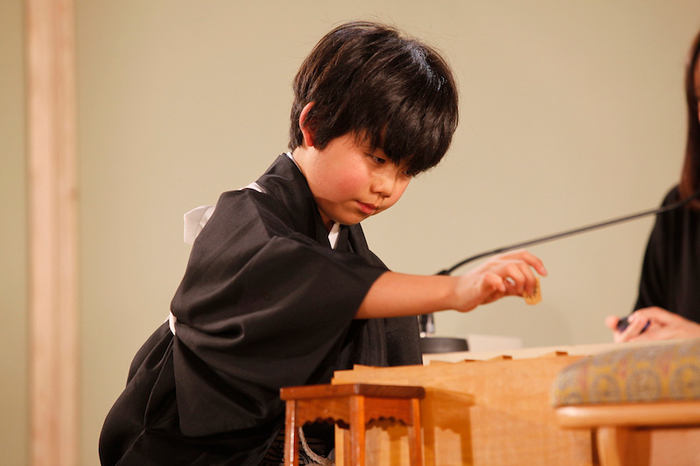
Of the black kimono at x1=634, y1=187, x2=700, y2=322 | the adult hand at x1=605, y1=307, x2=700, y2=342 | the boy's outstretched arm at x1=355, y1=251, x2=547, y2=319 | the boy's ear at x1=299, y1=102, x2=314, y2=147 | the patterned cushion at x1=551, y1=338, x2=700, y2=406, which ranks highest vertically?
the boy's ear at x1=299, y1=102, x2=314, y2=147

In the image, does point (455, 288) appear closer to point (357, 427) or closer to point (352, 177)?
point (357, 427)

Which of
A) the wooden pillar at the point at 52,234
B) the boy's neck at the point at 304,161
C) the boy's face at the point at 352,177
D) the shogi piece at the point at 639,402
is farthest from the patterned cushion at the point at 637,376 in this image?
the wooden pillar at the point at 52,234

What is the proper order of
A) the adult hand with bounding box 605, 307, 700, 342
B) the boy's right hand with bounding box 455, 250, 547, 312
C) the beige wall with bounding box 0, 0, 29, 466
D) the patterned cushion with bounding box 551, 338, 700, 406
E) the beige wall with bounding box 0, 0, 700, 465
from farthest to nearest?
the beige wall with bounding box 0, 0, 29, 466
the beige wall with bounding box 0, 0, 700, 465
the adult hand with bounding box 605, 307, 700, 342
the boy's right hand with bounding box 455, 250, 547, 312
the patterned cushion with bounding box 551, 338, 700, 406

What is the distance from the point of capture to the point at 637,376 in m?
0.60

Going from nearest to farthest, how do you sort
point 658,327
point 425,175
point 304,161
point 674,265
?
point 304,161 < point 658,327 < point 674,265 < point 425,175

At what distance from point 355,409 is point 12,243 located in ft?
6.64

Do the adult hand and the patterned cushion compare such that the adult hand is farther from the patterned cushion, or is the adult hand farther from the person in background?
the patterned cushion

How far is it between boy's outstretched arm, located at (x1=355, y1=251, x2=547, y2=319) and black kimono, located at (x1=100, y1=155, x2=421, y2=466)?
0.02 metres

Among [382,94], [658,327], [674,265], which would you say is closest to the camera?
[382,94]

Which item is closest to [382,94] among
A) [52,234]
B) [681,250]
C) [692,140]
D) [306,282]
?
[306,282]

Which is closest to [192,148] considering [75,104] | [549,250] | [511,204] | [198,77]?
[198,77]

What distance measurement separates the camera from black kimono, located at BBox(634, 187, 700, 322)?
5.76 ft

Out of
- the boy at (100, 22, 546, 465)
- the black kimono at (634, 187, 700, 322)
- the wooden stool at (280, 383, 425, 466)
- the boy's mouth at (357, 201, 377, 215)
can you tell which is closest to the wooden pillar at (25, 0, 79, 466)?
the boy at (100, 22, 546, 465)

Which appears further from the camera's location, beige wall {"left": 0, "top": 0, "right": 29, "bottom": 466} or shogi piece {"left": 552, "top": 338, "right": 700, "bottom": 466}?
beige wall {"left": 0, "top": 0, "right": 29, "bottom": 466}
